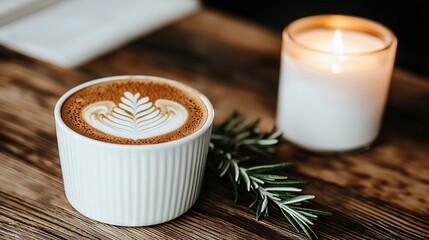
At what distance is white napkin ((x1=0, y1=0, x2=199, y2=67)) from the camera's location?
113 centimetres

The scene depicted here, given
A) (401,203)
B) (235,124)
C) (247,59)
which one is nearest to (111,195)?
(235,124)

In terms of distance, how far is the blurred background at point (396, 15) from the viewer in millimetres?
1393

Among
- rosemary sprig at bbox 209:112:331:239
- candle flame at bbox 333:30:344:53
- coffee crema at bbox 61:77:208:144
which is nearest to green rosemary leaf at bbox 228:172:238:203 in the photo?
rosemary sprig at bbox 209:112:331:239

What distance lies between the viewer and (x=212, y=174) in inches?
32.5

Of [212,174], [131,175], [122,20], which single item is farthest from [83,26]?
[131,175]

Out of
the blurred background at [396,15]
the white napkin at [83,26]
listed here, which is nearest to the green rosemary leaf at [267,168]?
the white napkin at [83,26]

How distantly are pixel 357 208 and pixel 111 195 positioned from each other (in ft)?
1.08

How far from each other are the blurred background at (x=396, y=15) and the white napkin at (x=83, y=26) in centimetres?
32

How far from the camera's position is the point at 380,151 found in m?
0.92

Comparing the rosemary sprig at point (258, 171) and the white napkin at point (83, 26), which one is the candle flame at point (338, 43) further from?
the white napkin at point (83, 26)

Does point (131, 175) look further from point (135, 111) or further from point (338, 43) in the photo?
point (338, 43)

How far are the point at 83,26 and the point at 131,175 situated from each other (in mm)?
658

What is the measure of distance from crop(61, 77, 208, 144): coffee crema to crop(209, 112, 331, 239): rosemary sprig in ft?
0.32

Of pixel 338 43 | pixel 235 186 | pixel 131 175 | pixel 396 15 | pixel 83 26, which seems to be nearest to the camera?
pixel 131 175
